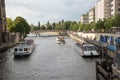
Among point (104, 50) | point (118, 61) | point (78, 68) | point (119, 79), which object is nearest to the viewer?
point (119, 79)

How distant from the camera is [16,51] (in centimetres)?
6794

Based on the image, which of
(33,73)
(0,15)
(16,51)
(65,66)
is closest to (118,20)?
(0,15)

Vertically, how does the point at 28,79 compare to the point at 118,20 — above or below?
below

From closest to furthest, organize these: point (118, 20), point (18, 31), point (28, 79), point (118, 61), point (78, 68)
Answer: point (118, 61), point (28, 79), point (78, 68), point (118, 20), point (18, 31)

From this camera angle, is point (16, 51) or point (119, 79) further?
point (16, 51)

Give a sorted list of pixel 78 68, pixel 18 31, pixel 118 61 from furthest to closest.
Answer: pixel 18 31, pixel 78 68, pixel 118 61

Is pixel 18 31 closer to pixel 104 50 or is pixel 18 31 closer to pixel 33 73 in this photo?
pixel 104 50

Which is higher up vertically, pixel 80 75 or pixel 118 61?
pixel 118 61

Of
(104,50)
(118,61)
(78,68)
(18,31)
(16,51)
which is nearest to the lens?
(118,61)

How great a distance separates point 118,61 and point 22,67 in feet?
84.9

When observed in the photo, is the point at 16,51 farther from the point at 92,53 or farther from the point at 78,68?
the point at 78,68

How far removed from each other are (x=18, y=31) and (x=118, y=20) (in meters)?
46.5

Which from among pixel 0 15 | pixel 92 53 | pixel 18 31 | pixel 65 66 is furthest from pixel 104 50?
Answer: pixel 18 31

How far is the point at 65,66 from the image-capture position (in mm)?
52219
